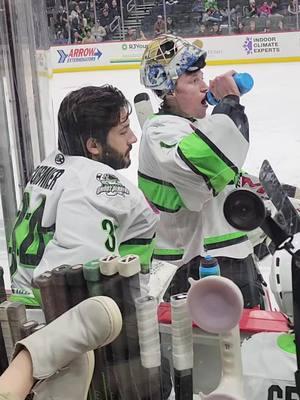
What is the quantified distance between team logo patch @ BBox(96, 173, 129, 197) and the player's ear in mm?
46

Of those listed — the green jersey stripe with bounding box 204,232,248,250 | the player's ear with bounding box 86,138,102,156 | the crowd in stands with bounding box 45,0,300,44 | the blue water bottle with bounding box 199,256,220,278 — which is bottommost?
the green jersey stripe with bounding box 204,232,248,250

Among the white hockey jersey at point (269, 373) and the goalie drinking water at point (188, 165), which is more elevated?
the goalie drinking water at point (188, 165)

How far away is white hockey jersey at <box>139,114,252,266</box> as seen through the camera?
0.89m

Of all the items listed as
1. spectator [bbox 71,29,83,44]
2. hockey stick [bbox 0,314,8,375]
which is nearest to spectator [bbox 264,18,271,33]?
spectator [bbox 71,29,83,44]

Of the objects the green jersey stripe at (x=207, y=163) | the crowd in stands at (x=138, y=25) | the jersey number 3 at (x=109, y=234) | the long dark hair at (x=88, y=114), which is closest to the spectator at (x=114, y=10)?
the crowd in stands at (x=138, y=25)

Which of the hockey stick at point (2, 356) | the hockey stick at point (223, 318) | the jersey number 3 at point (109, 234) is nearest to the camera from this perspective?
the hockey stick at point (223, 318)

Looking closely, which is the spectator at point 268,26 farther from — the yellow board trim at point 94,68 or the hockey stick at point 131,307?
the hockey stick at point 131,307

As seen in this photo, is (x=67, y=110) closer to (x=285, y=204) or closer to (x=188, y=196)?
(x=188, y=196)

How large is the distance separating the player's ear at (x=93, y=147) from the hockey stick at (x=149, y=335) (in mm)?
280

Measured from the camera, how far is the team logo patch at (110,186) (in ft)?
2.89

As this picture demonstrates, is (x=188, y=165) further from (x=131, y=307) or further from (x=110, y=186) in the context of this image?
(x=131, y=307)

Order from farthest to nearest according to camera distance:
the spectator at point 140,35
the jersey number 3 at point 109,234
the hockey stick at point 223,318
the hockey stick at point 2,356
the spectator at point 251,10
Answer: the spectator at point 251,10
the spectator at point 140,35
the jersey number 3 at point 109,234
the hockey stick at point 2,356
the hockey stick at point 223,318

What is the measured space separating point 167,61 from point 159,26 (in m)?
0.06

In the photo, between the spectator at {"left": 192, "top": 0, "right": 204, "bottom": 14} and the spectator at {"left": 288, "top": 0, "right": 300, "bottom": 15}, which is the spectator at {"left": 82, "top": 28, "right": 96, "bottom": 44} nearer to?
the spectator at {"left": 192, "top": 0, "right": 204, "bottom": 14}
